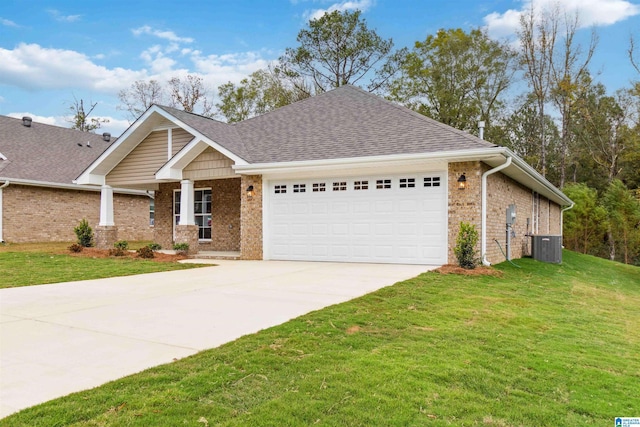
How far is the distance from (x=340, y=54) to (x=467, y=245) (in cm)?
2215

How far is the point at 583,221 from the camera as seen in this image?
96.1ft

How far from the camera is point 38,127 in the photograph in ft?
74.0

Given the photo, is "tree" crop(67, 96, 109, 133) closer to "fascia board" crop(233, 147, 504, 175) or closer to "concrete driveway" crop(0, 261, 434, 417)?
"fascia board" crop(233, 147, 504, 175)

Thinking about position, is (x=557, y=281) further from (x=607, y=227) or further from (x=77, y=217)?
(x=607, y=227)

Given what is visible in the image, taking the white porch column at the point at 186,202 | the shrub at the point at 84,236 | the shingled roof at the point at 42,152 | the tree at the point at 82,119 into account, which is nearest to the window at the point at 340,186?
the white porch column at the point at 186,202

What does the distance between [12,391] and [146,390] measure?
923mm

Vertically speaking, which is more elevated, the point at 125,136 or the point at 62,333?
the point at 125,136

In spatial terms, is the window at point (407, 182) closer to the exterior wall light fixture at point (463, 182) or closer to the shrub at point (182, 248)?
the exterior wall light fixture at point (463, 182)

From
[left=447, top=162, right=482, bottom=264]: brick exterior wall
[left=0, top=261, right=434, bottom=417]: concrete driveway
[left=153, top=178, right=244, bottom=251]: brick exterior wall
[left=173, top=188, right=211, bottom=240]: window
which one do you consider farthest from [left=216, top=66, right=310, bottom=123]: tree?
[left=0, top=261, right=434, bottom=417]: concrete driveway

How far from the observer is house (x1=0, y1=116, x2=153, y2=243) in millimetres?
18172

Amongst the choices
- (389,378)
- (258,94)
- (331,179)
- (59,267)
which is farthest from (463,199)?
(258,94)

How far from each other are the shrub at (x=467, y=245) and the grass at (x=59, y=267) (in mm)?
6480

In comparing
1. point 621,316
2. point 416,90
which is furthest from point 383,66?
point 621,316

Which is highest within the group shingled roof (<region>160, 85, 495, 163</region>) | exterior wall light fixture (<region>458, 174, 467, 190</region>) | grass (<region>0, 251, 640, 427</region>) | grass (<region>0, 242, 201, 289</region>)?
shingled roof (<region>160, 85, 495, 163</region>)
